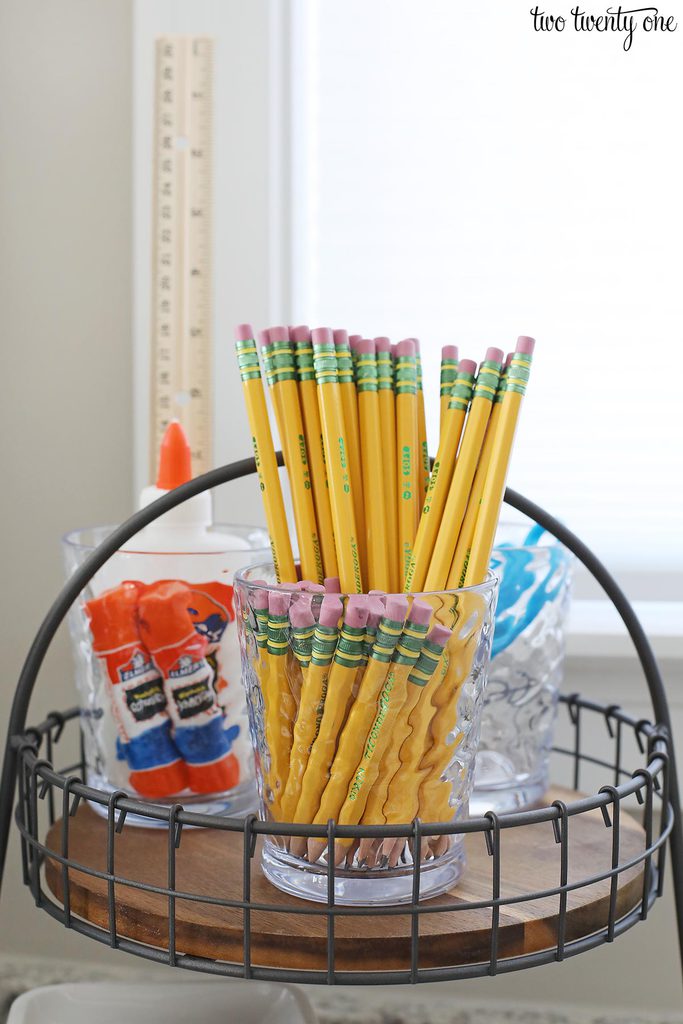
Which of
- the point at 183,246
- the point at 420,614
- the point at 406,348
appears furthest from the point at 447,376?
the point at 183,246

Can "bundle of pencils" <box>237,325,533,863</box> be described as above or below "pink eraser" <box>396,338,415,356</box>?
below

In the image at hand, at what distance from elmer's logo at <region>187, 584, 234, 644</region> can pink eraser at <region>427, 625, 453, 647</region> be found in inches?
7.3

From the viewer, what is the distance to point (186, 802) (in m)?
0.60

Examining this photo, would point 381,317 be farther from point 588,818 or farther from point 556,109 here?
point 588,818

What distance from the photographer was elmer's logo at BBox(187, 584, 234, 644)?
0.59m

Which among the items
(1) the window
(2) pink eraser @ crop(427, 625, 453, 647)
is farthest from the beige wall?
(2) pink eraser @ crop(427, 625, 453, 647)

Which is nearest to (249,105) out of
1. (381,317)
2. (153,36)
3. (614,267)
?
(153,36)

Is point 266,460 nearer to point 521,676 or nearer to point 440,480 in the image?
point 440,480

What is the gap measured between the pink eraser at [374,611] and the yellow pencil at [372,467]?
0.17 ft

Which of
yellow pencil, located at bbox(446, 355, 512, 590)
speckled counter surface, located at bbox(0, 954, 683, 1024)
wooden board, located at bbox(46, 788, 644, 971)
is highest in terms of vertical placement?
yellow pencil, located at bbox(446, 355, 512, 590)

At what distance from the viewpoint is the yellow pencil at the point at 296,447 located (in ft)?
1.65

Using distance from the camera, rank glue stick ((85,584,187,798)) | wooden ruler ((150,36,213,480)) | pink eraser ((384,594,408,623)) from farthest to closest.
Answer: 1. wooden ruler ((150,36,213,480))
2. glue stick ((85,584,187,798))
3. pink eraser ((384,594,408,623))

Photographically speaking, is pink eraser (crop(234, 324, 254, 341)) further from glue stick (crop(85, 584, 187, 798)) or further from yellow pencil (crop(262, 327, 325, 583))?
glue stick (crop(85, 584, 187, 798))

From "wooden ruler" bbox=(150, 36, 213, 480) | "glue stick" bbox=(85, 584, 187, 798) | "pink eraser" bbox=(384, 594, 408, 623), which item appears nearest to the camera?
Result: "pink eraser" bbox=(384, 594, 408, 623)
